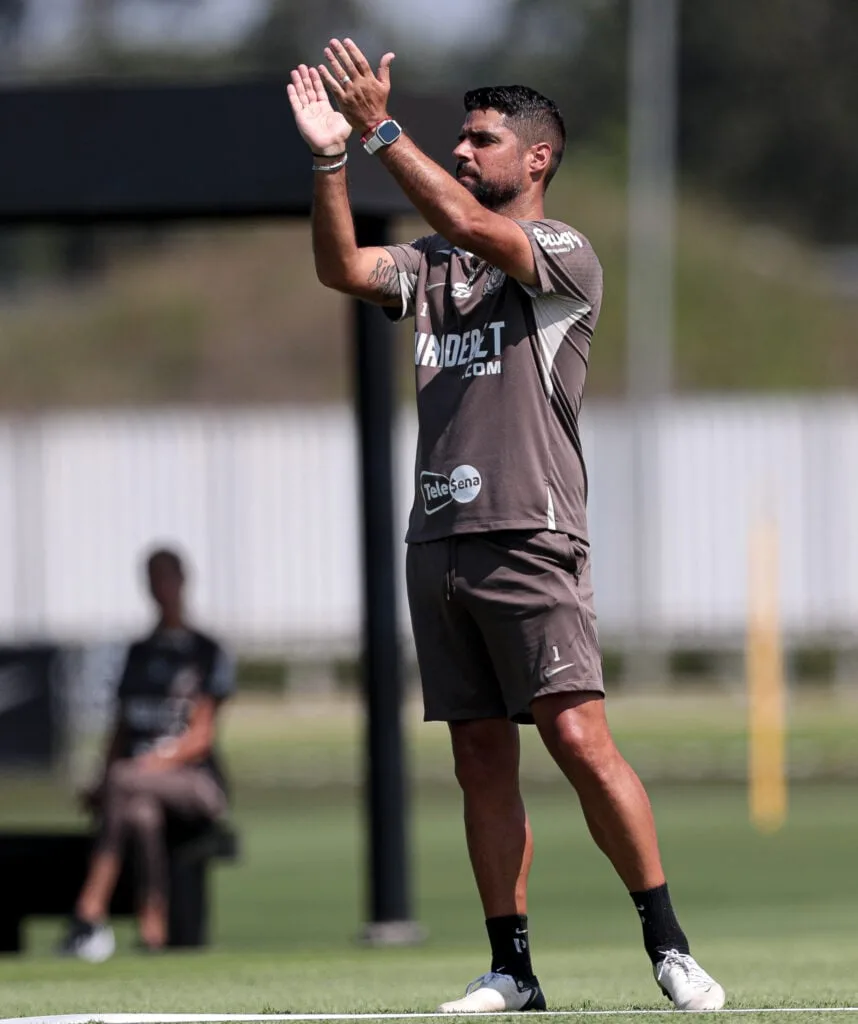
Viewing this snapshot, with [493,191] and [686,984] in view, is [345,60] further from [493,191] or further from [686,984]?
[686,984]

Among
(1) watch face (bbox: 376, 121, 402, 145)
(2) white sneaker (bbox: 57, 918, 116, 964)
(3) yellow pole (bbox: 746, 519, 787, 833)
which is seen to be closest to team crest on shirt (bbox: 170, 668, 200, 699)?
(2) white sneaker (bbox: 57, 918, 116, 964)

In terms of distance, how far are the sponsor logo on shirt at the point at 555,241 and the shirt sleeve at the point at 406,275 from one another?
36 cm

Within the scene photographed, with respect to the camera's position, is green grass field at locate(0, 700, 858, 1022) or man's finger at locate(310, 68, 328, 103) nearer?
man's finger at locate(310, 68, 328, 103)

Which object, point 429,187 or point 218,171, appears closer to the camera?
point 429,187

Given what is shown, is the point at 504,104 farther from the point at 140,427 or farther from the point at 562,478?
the point at 140,427

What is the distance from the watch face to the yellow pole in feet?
33.8

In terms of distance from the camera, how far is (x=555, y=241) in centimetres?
515

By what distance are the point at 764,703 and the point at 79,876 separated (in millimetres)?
11794

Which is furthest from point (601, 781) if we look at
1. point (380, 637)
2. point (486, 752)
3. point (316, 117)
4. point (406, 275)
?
point (380, 637)

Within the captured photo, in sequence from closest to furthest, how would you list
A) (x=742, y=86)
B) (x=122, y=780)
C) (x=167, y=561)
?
(x=122, y=780) → (x=167, y=561) → (x=742, y=86)

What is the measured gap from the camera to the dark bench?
9773 millimetres

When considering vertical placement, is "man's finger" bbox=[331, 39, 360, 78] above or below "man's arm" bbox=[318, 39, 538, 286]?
above

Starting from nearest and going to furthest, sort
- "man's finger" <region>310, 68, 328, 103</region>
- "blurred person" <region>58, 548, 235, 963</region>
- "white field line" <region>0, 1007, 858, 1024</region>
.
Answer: "white field line" <region>0, 1007, 858, 1024</region>, "man's finger" <region>310, 68, 328, 103</region>, "blurred person" <region>58, 548, 235, 963</region>

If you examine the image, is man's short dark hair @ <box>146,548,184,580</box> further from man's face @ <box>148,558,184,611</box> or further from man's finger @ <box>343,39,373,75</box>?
man's finger @ <box>343,39,373,75</box>
